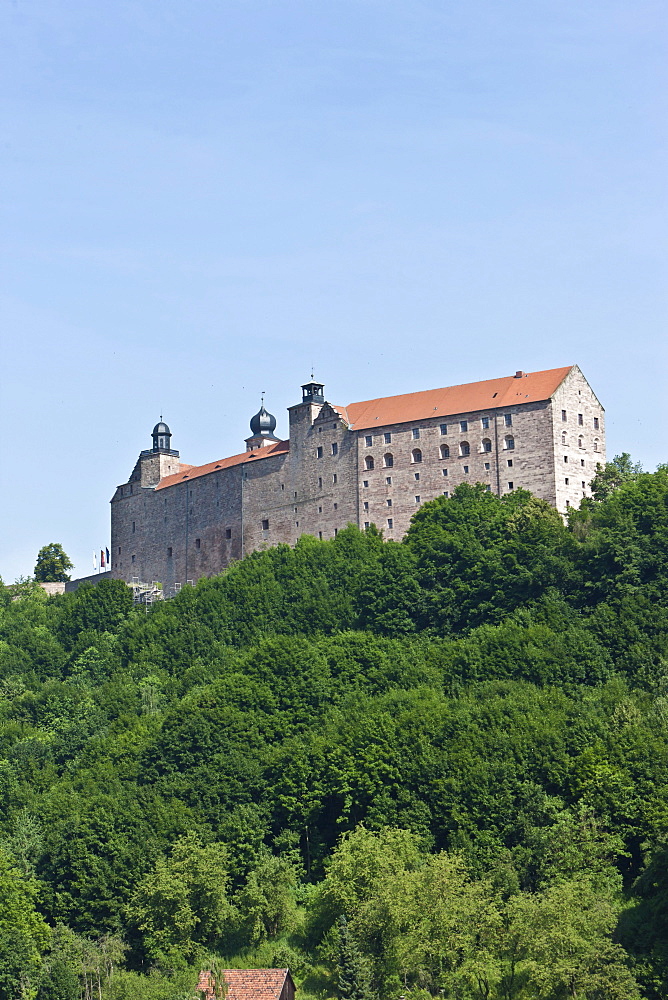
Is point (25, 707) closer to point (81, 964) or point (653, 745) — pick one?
point (81, 964)

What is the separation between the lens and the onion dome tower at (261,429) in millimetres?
121625

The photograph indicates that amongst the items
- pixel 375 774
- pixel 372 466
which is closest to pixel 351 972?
pixel 375 774

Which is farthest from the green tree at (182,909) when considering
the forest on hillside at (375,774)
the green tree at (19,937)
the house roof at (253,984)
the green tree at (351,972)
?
the green tree at (351,972)

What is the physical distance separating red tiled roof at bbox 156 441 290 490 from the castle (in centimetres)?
21

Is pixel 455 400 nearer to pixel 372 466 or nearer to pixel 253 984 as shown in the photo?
pixel 372 466

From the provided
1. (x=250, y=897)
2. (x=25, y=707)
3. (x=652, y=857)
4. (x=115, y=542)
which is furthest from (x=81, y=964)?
(x=115, y=542)

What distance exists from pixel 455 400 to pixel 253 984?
50665 millimetres

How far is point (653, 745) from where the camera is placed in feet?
245

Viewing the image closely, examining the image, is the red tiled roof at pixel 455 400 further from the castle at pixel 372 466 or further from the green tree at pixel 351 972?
the green tree at pixel 351 972

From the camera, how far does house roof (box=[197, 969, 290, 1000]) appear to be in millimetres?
63375

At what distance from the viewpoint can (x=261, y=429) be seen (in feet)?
404

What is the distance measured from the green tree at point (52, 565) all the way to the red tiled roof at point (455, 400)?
39.9 metres

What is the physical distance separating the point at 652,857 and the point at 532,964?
10.2 metres

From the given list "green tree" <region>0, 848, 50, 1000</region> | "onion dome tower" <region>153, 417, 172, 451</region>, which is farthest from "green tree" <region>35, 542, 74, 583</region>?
"green tree" <region>0, 848, 50, 1000</region>
